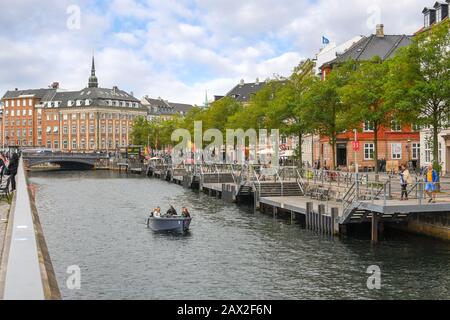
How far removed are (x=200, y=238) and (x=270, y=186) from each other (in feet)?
52.8

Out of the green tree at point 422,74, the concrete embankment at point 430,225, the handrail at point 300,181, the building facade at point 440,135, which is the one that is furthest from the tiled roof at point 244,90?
the concrete embankment at point 430,225

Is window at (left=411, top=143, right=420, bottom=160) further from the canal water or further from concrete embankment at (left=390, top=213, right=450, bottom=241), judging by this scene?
concrete embankment at (left=390, top=213, right=450, bottom=241)

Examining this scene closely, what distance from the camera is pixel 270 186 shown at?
52.5 metres

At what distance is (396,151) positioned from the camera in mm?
81188

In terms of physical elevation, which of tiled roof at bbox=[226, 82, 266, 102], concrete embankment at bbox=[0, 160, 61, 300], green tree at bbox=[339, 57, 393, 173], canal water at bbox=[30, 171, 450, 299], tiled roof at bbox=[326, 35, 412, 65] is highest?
tiled roof at bbox=[226, 82, 266, 102]

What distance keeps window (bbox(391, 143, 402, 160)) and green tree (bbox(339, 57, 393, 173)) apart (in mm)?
29868

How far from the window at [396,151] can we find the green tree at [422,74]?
40.4 m

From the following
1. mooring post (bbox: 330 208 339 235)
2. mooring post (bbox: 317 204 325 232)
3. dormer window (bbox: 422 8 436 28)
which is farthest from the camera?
dormer window (bbox: 422 8 436 28)

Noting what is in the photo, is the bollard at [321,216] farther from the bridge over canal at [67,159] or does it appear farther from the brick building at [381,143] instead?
the bridge over canal at [67,159]

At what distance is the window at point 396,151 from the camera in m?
81.1

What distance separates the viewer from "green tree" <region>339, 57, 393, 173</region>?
160 feet

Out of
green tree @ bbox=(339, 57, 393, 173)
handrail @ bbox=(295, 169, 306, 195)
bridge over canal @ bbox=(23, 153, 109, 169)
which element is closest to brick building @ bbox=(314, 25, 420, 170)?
handrail @ bbox=(295, 169, 306, 195)
